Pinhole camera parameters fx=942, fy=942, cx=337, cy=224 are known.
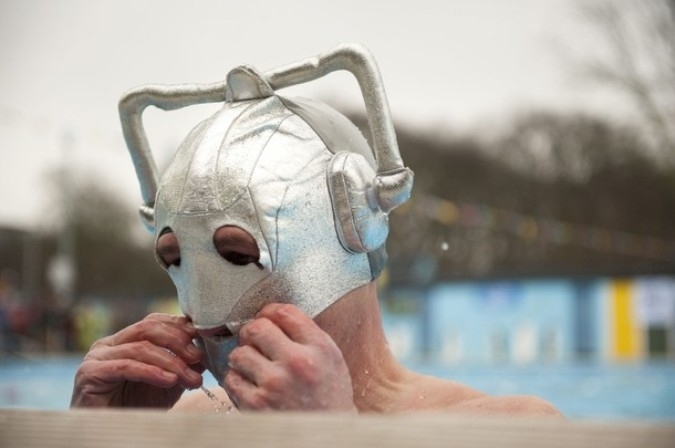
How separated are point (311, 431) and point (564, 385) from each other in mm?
7389

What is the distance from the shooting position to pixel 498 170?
2167 centimetres

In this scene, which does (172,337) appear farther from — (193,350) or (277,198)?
(277,198)

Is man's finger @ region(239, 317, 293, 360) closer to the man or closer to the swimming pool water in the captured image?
the man

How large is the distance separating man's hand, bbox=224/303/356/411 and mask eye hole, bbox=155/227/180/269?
19cm

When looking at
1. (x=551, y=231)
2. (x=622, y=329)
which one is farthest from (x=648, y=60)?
(x=551, y=231)

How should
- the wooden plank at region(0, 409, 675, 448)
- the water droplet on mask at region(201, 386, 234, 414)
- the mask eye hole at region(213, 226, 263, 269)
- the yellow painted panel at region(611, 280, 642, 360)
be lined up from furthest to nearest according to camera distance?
the yellow painted panel at region(611, 280, 642, 360), the water droplet on mask at region(201, 386, 234, 414), the mask eye hole at region(213, 226, 263, 269), the wooden plank at region(0, 409, 675, 448)

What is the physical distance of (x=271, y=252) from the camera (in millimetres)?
1328

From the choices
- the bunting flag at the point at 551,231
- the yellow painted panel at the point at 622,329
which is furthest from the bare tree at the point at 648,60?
the bunting flag at the point at 551,231

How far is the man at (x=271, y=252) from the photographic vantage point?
1329 millimetres

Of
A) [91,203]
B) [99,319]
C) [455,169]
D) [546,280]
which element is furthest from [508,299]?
[455,169]

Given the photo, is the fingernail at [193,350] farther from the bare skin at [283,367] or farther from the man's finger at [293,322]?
the man's finger at [293,322]

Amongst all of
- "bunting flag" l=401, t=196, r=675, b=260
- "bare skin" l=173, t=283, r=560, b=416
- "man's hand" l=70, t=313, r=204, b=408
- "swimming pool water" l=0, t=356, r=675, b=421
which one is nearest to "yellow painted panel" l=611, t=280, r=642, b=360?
"swimming pool water" l=0, t=356, r=675, b=421

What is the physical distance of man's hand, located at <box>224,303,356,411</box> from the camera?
1.16 m

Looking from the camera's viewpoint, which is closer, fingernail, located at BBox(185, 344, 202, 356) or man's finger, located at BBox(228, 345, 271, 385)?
man's finger, located at BBox(228, 345, 271, 385)
